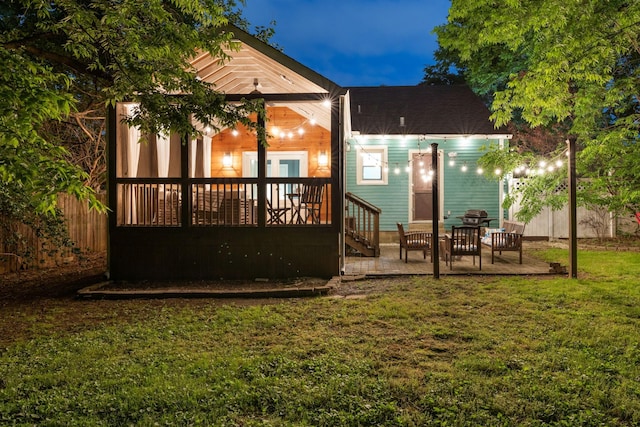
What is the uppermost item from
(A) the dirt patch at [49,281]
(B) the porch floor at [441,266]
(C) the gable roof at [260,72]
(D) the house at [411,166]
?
(C) the gable roof at [260,72]

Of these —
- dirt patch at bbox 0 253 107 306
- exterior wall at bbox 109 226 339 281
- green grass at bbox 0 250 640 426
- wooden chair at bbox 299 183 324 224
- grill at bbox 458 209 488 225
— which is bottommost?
green grass at bbox 0 250 640 426

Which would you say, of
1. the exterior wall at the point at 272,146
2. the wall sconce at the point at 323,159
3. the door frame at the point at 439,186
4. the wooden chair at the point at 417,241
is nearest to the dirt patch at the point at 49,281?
the exterior wall at the point at 272,146

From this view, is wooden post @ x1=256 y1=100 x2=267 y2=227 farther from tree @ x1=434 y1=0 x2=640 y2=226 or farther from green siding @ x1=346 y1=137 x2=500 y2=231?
green siding @ x1=346 y1=137 x2=500 y2=231

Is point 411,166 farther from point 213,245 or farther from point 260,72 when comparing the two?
point 213,245

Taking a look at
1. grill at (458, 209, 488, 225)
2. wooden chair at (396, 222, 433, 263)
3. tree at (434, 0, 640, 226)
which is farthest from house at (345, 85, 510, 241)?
wooden chair at (396, 222, 433, 263)

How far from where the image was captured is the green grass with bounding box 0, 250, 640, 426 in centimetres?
293

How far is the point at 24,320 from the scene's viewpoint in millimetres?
5512

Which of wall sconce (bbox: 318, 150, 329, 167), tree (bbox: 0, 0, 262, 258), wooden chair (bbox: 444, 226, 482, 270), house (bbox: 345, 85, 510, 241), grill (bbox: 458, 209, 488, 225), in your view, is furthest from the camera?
house (bbox: 345, 85, 510, 241)

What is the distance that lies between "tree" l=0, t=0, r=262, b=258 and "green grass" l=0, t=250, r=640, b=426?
1522 millimetres

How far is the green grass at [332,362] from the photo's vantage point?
2926 millimetres

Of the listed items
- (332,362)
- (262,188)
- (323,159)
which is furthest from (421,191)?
(332,362)

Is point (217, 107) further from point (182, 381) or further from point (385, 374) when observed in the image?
point (385, 374)

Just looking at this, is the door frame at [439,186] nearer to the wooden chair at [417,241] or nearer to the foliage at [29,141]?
the wooden chair at [417,241]

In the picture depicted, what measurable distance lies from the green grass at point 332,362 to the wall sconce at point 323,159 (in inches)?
252
